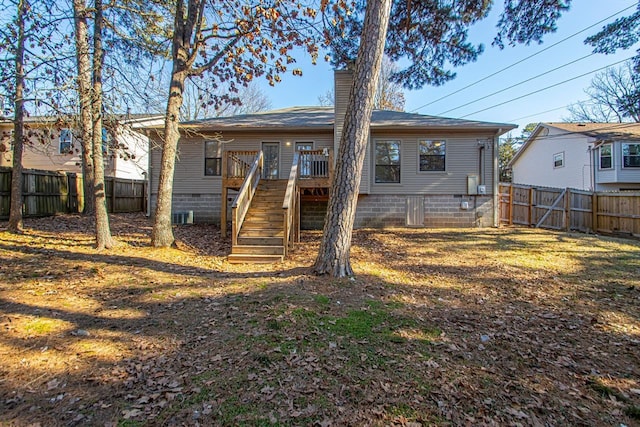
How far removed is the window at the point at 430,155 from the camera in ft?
38.0

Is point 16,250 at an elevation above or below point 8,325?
above

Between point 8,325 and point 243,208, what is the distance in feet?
16.5

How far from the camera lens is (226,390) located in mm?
2445

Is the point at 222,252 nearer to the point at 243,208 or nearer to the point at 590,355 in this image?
the point at 243,208

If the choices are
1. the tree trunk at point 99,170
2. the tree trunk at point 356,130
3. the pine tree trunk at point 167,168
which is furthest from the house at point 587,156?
the tree trunk at point 99,170

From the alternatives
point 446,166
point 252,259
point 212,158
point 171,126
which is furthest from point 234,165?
point 446,166

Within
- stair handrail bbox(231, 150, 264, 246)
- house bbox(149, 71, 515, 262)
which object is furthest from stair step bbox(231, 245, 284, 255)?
house bbox(149, 71, 515, 262)

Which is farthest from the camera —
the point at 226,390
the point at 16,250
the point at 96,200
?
the point at 96,200

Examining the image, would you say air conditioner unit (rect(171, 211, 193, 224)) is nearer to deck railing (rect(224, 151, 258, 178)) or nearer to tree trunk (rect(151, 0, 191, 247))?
deck railing (rect(224, 151, 258, 178))

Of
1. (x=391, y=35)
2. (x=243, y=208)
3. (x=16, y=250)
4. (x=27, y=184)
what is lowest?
(x=16, y=250)

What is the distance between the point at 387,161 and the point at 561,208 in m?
7.65

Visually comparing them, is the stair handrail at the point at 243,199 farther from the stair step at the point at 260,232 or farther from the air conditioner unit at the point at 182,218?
the air conditioner unit at the point at 182,218

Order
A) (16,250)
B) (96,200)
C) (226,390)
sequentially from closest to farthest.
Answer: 1. (226,390)
2. (16,250)
3. (96,200)

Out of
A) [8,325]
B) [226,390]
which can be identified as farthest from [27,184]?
[226,390]
